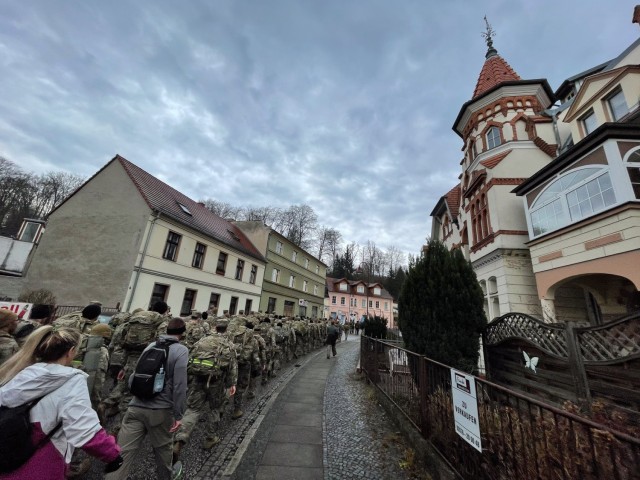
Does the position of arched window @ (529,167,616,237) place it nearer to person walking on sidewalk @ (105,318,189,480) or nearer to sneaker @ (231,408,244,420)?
sneaker @ (231,408,244,420)

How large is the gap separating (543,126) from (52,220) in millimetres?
28678

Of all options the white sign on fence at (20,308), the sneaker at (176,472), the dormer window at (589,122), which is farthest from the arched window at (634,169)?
the white sign on fence at (20,308)

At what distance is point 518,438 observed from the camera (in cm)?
285

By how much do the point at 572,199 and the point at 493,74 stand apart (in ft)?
39.4

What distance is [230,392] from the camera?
4805mm

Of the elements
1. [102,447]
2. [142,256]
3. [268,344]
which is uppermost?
[142,256]

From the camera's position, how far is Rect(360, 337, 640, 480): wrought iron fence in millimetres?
1964

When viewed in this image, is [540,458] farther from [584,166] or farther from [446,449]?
[584,166]

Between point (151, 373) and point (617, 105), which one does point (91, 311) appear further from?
point (617, 105)

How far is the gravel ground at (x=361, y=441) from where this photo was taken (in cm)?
403

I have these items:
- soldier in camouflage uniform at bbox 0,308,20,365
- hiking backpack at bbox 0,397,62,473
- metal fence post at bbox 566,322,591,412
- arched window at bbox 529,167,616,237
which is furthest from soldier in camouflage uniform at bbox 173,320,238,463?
arched window at bbox 529,167,616,237

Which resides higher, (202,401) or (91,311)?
(91,311)

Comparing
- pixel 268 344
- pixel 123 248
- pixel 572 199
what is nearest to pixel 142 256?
pixel 123 248

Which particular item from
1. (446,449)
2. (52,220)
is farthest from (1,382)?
(52,220)
